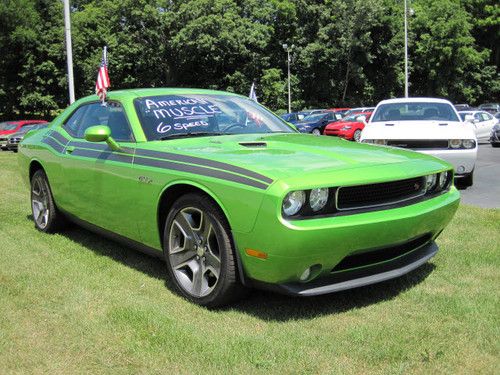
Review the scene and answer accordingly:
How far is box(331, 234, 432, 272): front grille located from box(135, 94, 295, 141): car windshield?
1.58m

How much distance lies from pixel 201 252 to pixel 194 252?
3.2 inches

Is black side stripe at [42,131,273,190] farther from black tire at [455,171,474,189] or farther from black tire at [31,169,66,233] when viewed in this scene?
black tire at [455,171,474,189]

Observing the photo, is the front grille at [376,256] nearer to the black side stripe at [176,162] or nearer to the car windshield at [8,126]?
the black side stripe at [176,162]

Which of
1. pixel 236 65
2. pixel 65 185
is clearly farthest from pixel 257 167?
pixel 236 65

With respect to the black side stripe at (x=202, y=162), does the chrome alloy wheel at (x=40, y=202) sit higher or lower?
lower

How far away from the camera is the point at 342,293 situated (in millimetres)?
3789

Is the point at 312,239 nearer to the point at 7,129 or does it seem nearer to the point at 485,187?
the point at 485,187

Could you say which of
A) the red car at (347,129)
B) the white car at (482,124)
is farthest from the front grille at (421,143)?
the red car at (347,129)

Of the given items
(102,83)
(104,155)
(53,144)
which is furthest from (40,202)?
(102,83)

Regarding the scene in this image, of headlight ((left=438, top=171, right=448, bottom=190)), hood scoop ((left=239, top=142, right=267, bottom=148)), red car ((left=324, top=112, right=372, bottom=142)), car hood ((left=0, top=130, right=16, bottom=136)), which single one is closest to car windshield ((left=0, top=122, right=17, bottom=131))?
car hood ((left=0, top=130, right=16, bottom=136))

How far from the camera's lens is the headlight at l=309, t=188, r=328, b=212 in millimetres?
3111

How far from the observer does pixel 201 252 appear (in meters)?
3.58

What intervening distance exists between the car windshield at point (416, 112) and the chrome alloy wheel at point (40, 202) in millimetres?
6059

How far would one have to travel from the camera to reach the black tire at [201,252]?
334cm
